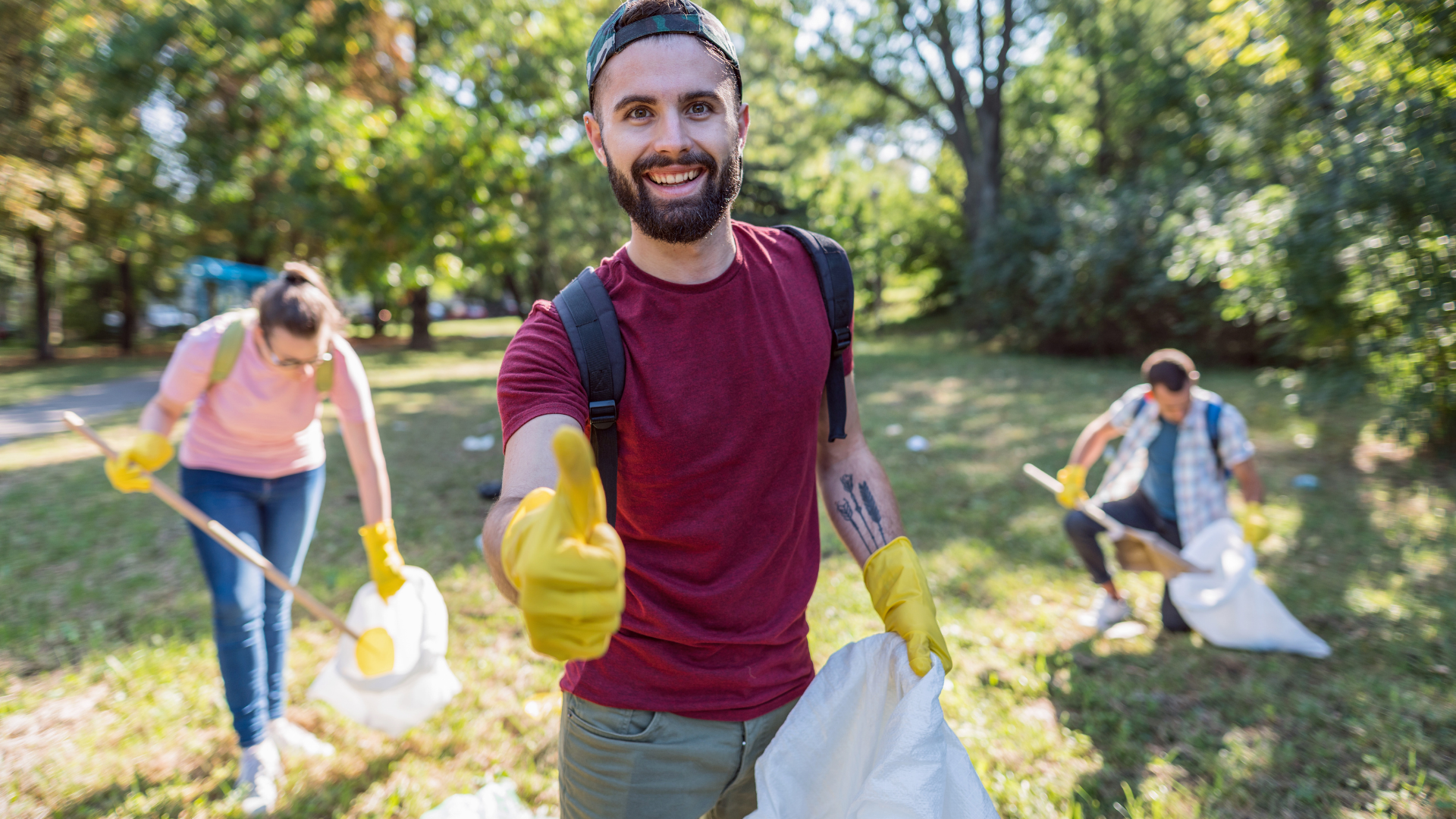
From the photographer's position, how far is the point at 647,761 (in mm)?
1477

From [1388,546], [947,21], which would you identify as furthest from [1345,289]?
[947,21]

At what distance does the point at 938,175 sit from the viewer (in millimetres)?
27984

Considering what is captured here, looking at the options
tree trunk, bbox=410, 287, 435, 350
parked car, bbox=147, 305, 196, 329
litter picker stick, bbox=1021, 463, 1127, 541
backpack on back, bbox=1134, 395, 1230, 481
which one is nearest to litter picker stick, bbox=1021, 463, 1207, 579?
litter picker stick, bbox=1021, 463, 1127, 541

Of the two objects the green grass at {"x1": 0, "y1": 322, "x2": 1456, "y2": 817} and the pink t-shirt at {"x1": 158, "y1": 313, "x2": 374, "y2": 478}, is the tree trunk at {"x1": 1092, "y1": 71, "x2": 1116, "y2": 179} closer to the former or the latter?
the green grass at {"x1": 0, "y1": 322, "x2": 1456, "y2": 817}

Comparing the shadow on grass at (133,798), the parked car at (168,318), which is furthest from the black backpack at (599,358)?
the parked car at (168,318)

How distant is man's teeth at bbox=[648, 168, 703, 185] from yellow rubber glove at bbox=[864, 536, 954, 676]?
0.86m

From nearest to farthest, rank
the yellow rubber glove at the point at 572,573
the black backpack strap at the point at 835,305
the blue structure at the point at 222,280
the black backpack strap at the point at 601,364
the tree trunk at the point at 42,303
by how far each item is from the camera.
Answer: the yellow rubber glove at the point at 572,573, the black backpack strap at the point at 601,364, the black backpack strap at the point at 835,305, the tree trunk at the point at 42,303, the blue structure at the point at 222,280

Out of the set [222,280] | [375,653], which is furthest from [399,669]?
[222,280]

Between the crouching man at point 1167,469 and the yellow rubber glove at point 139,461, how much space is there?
4.46 metres

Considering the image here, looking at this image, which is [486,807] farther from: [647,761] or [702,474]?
[702,474]

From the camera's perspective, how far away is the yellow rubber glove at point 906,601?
156cm

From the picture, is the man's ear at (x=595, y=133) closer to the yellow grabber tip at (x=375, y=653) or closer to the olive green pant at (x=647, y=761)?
the olive green pant at (x=647, y=761)

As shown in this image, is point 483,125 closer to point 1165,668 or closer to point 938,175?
point 1165,668

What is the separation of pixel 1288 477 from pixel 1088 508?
361 centimetres
